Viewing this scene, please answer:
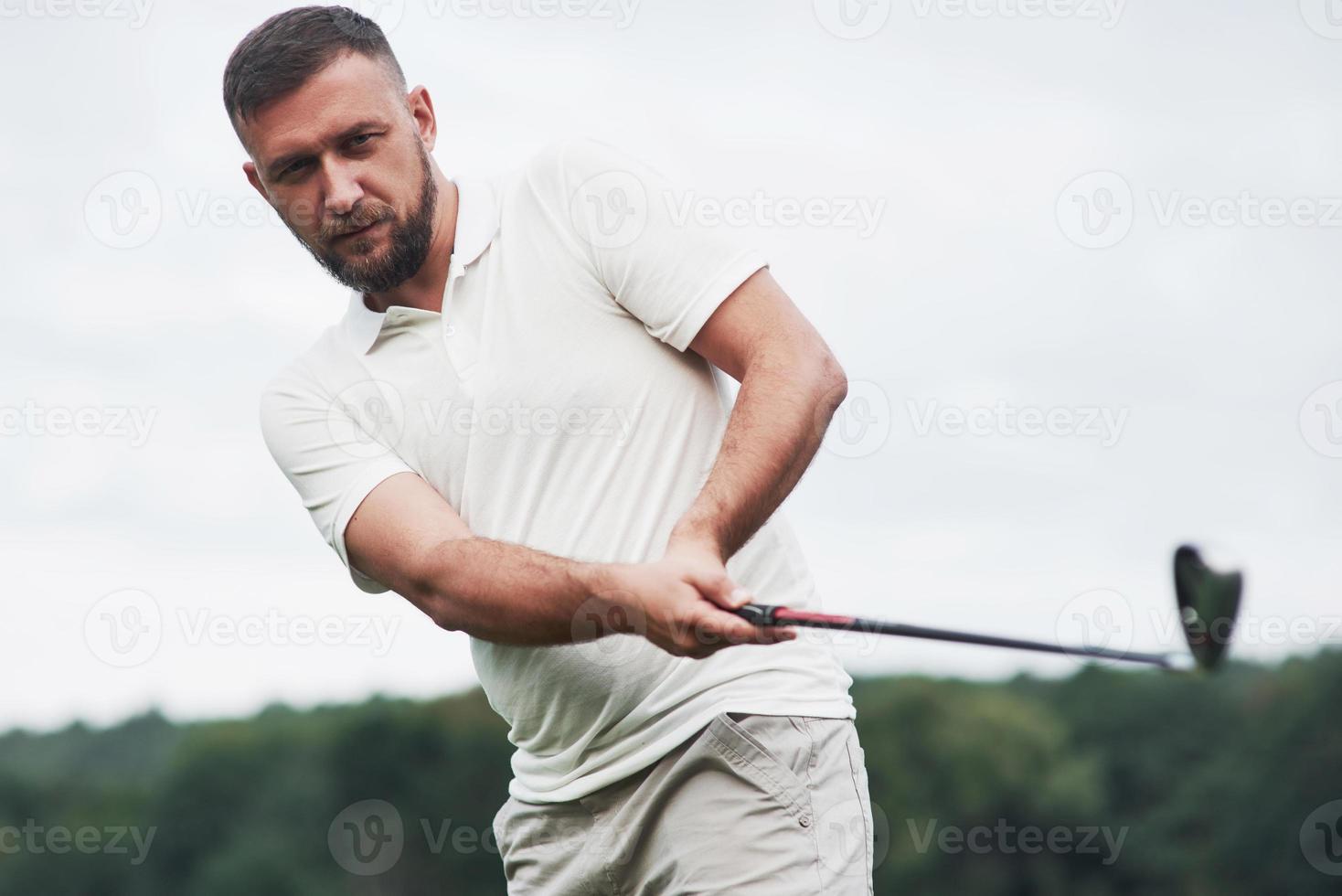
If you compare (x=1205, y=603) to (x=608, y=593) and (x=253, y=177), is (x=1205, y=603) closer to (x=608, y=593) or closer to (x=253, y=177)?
(x=608, y=593)

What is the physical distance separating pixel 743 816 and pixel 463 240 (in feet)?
5.95

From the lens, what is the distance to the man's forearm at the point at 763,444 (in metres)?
3.88

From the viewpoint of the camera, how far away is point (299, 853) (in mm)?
57688

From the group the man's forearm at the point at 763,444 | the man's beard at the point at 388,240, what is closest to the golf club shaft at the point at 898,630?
the man's forearm at the point at 763,444

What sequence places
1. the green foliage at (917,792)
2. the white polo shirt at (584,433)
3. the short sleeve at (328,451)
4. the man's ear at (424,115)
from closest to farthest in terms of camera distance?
the white polo shirt at (584,433)
the short sleeve at (328,451)
the man's ear at (424,115)
the green foliage at (917,792)

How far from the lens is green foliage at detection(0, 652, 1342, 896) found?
55719mm

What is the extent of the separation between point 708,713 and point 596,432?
79cm

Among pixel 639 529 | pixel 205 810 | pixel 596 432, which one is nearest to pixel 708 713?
pixel 639 529

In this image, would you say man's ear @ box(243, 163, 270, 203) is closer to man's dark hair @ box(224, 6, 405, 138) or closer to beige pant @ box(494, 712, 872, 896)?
man's dark hair @ box(224, 6, 405, 138)

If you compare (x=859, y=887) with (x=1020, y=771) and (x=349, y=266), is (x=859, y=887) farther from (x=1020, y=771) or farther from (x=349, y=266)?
(x=1020, y=771)

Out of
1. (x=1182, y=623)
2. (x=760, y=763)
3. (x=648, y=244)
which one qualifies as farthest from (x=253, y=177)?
(x=1182, y=623)

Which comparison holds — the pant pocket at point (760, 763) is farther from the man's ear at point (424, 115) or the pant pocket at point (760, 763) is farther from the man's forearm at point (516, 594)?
the man's ear at point (424, 115)

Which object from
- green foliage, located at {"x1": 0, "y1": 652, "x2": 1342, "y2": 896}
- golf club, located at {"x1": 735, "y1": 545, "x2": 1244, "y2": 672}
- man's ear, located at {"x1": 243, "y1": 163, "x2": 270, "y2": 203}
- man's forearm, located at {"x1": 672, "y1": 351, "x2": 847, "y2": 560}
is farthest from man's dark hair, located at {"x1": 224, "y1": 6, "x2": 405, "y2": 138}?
green foliage, located at {"x1": 0, "y1": 652, "x2": 1342, "y2": 896}

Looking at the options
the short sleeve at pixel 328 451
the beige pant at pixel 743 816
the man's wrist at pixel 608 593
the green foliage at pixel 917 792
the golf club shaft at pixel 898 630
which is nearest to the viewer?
the golf club shaft at pixel 898 630
